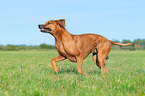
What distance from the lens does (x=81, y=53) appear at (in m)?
5.69

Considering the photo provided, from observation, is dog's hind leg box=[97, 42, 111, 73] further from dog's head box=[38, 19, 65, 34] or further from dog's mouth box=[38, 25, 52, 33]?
dog's mouth box=[38, 25, 52, 33]

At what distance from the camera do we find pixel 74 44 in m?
5.61

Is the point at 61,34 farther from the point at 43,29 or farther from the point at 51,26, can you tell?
the point at 43,29

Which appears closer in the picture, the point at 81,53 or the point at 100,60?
the point at 81,53

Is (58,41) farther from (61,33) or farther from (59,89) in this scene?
(59,89)

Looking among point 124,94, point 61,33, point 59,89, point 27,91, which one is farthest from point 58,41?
point 124,94

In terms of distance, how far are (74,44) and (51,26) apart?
3.04ft

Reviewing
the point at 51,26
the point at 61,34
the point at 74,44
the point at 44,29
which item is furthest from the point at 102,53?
the point at 44,29

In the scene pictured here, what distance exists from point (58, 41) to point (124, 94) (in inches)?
111

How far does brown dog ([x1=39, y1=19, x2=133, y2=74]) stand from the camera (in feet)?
17.9

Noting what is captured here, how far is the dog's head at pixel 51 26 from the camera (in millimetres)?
5311

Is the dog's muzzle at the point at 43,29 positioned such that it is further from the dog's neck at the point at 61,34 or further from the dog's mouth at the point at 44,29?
the dog's neck at the point at 61,34

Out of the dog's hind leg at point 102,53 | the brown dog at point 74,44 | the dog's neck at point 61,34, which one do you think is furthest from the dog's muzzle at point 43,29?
the dog's hind leg at point 102,53

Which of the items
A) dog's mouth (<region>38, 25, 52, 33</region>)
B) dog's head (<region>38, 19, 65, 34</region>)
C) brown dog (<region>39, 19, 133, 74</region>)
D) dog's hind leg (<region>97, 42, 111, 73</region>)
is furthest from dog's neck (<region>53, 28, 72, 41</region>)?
dog's hind leg (<region>97, 42, 111, 73</region>)
